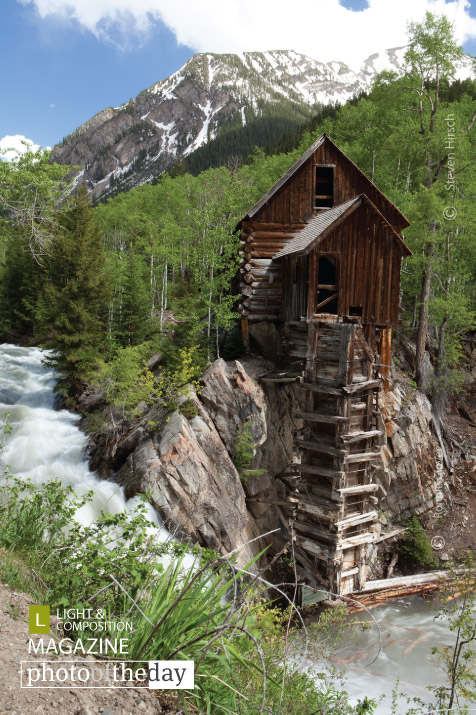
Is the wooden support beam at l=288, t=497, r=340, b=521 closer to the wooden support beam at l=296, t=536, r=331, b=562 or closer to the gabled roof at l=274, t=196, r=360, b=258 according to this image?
the wooden support beam at l=296, t=536, r=331, b=562

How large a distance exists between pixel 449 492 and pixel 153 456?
1411 centimetres

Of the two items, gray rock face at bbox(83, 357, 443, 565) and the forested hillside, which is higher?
the forested hillside

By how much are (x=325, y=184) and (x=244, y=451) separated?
12.1 metres

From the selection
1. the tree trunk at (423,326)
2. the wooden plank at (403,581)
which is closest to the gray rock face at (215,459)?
the wooden plank at (403,581)

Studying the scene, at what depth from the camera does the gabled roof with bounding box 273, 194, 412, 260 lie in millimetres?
14016

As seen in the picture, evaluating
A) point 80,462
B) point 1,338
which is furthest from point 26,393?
point 1,338


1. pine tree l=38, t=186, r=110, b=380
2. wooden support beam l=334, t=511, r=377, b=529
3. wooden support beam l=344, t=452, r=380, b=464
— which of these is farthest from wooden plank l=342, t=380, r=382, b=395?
pine tree l=38, t=186, r=110, b=380

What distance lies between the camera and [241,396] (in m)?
14.9

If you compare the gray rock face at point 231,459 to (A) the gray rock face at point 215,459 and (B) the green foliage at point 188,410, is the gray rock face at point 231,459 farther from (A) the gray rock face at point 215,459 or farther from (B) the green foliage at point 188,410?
(B) the green foliage at point 188,410

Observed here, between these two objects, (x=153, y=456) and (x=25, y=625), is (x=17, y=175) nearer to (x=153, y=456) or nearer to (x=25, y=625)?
(x=153, y=456)

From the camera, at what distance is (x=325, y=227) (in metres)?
14.3

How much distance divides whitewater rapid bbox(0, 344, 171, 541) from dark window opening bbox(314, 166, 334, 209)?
1366cm

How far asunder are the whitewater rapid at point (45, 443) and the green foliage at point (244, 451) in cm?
356

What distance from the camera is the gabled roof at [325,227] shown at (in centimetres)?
1402
